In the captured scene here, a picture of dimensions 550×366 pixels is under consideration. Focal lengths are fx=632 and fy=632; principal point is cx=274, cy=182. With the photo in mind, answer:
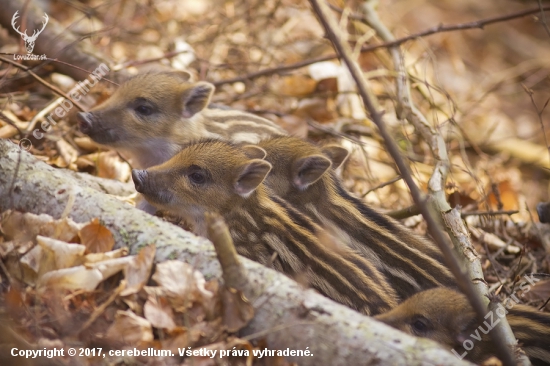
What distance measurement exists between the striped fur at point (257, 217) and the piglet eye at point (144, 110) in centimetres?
94

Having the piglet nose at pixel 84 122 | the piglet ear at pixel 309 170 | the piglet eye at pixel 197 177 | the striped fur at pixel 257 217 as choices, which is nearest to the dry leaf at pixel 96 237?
the striped fur at pixel 257 217

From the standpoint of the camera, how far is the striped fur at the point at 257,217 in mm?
3639

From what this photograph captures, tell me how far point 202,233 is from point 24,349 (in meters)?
1.97

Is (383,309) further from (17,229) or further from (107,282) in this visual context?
(17,229)

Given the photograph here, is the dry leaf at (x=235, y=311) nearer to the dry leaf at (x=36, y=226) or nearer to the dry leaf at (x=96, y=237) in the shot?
the dry leaf at (x=96, y=237)

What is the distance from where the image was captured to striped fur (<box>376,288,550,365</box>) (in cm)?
347

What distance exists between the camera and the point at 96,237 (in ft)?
10.5

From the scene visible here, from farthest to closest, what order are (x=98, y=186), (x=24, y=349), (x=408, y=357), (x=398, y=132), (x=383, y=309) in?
1. (x=398, y=132)
2. (x=98, y=186)
3. (x=383, y=309)
4. (x=408, y=357)
5. (x=24, y=349)

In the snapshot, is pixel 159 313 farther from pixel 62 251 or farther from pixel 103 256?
pixel 62 251

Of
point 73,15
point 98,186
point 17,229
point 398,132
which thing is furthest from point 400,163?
point 73,15

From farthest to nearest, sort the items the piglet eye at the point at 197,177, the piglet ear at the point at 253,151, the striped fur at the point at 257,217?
the piglet ear at the point at 253,151 < the piglet eye at the point at 197,177 < the striped fur at the point at 257,217

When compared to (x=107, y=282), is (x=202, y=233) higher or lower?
higher

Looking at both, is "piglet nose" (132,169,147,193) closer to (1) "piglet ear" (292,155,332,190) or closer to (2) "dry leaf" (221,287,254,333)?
(1) "piglet ear" (292,155,332,190)

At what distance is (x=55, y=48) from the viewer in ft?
18.9
